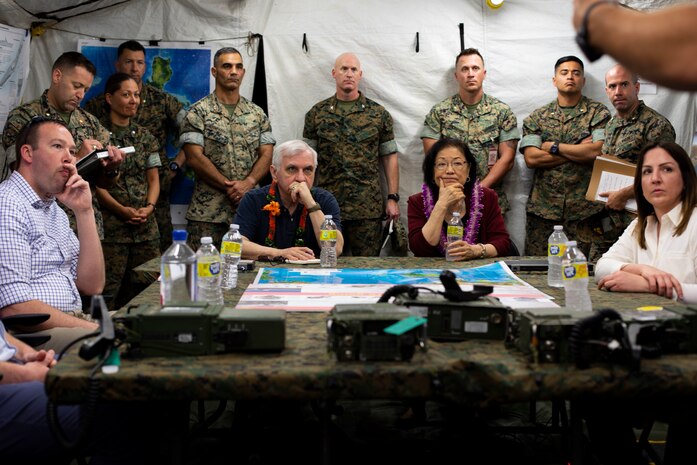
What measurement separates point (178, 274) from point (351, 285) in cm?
69

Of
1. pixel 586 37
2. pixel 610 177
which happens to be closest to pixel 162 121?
pixel 610 177

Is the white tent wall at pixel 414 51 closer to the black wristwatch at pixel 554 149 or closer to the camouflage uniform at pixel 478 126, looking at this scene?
the camouflage uniform at pixel 478 126

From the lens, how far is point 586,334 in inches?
63.9

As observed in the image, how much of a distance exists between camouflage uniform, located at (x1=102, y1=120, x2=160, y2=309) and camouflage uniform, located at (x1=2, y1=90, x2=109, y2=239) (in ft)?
0.82

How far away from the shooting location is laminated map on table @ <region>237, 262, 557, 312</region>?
2361 millimetres

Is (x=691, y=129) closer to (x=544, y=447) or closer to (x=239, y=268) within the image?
(x=544, y=447)

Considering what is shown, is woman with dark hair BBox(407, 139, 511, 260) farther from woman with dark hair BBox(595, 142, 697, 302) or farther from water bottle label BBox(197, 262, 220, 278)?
water bottle label BBox(197, 262, 220, 278)

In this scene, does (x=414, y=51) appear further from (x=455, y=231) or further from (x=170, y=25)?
(x=455, y=231)

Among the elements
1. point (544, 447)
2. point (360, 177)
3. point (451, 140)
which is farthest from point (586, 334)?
point (360, 177)

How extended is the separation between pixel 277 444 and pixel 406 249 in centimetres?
296

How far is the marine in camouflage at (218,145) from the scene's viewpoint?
203 inches

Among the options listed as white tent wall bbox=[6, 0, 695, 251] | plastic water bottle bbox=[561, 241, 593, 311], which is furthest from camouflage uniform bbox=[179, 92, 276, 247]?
plastic water bottle bbox=[561, 241, 593, 311]

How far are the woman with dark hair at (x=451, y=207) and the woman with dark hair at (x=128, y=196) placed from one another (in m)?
2.13

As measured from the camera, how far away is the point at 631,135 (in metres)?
4.88
